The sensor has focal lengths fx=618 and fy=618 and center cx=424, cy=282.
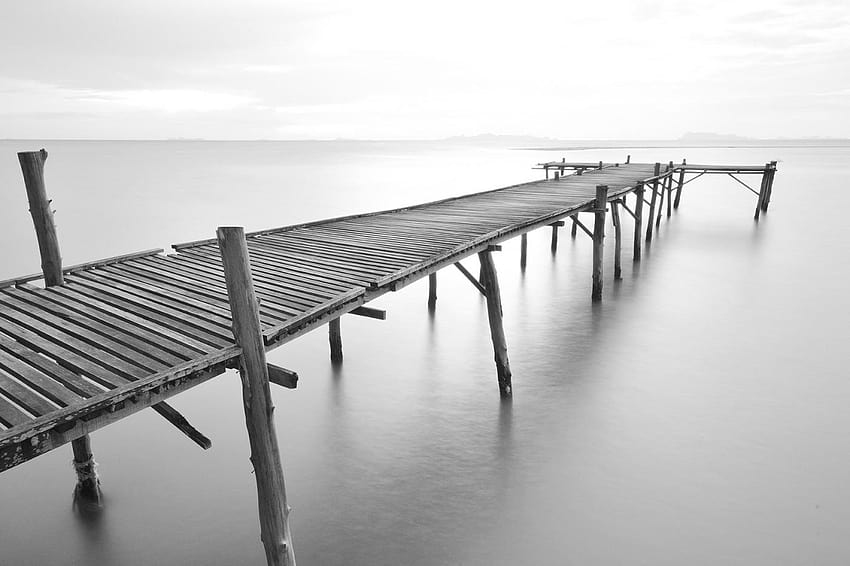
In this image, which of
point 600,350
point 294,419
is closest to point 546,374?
point 600,350

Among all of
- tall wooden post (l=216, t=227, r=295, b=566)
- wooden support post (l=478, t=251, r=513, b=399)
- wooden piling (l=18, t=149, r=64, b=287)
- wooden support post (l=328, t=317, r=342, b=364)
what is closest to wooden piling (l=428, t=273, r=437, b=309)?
wooden support post (l=328, t=317, r=342, b=364)

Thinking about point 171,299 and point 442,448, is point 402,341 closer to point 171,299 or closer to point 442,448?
point 442,448

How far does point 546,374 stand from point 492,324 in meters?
1.62

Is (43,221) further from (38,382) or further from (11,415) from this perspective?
(11,415)

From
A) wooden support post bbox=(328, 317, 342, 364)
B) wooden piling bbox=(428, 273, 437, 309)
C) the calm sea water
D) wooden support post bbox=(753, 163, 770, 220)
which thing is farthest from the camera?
wooden support post bbox=(753, 163, 770, 220)

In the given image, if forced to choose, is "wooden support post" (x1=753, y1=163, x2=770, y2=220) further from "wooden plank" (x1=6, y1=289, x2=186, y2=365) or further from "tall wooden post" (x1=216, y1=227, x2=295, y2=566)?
"wooden plank" (x1=6, y1=289, x2=186, y2=365)

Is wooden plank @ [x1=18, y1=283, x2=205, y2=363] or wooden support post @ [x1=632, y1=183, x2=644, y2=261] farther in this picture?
wooden support post @ [x1=632, y1=183, x2=644, y2=261]

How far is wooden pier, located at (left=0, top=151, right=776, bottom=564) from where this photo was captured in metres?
3.31

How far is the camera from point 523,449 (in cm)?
671

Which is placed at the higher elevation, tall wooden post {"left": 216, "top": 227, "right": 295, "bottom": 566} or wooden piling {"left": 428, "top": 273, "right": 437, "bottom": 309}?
tall wooden post {"left": 216, "top": 227, "right": 295, "bottom": 566}

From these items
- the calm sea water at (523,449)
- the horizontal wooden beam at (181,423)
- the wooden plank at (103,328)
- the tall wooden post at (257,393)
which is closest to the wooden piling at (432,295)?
the calm sea water at (523,449)

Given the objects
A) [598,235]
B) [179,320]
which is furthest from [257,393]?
[598,235]

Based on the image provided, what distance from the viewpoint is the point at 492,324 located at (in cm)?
765

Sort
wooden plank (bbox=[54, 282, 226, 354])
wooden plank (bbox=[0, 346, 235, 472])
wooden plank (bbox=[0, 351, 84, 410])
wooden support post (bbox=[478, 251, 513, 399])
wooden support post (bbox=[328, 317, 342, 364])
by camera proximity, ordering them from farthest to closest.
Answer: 1. wooden support post (bbox=[328, 317, 342, 364])
2. wooden support post (bbox=[478, 251, 513, 399])
3. wooden plank (bbox=[54, 282, 226, 354])
4. wooden plank (bbox=[0, 351, 84, 410])
5. wooden plank (bbox=[0, 346, 235, 472])
